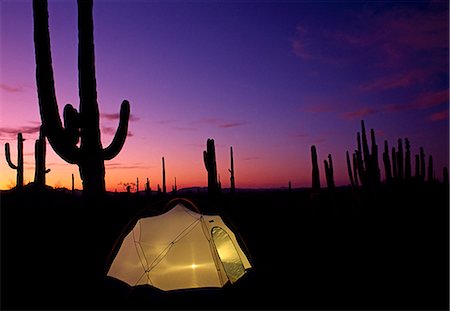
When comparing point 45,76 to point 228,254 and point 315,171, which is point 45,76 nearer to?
point 228,254

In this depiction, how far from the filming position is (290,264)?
25.6 ft

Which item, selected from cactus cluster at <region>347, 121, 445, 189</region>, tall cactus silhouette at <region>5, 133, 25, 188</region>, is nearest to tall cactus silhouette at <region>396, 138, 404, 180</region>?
cactus cluster at <region>347, 121, 445, 189</region>

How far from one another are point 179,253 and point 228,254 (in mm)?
902

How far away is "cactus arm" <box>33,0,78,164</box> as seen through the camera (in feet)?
21.6

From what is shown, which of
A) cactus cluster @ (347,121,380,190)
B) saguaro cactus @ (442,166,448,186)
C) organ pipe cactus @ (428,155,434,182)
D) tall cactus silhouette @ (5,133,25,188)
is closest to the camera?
cactus cluster @ (347,121,380,190)

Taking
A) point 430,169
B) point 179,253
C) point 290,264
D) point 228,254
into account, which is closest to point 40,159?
point 179,253

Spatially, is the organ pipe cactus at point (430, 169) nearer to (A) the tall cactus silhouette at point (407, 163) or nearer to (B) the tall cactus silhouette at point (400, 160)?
(A) the tall cactus silhouette at point (407, 163)

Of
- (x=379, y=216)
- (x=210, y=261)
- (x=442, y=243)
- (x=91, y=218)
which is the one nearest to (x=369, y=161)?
(x=379, y=216)

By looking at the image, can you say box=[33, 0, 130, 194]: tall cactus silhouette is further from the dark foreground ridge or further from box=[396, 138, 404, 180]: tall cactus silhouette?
box=[396, 138, 404, 180]: tall cactus silhouette

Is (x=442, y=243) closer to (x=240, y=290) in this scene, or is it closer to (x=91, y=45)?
(x=240, y=290)

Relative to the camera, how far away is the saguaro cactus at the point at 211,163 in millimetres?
17422

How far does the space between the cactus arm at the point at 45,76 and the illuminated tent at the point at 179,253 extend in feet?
7.34

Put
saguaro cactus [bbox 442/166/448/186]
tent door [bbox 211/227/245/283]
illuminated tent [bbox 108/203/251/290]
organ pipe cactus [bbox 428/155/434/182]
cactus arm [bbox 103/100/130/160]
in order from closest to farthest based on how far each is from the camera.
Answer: illuminated tent [bbox 108/203/251/290]
tent door [bbox 211/227/245/283]
cactus arm [bbox 103/100/130/160]
saguaro cactus [bbox 442/166/448/186]
organ pipe cactus [bbox 428/155/434/182]

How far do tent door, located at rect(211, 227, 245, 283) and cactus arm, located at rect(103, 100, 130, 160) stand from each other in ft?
8.39
